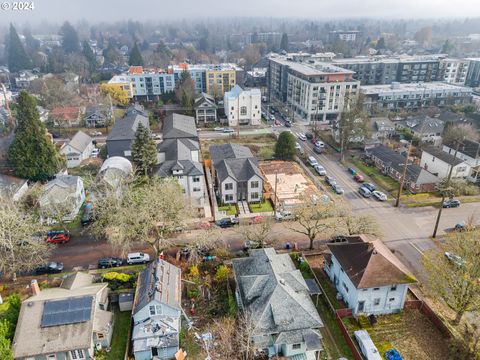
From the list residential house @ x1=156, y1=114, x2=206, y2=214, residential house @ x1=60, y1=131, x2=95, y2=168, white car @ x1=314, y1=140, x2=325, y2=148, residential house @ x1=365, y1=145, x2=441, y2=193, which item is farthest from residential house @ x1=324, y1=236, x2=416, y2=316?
residential house @ x1=60, y1=131, x2=95, y2=168

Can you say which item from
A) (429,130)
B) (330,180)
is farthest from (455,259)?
(429,130)

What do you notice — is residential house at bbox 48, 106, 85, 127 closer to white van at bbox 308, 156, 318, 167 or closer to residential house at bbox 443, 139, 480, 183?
white van at bbox 308, 156, 318, 167

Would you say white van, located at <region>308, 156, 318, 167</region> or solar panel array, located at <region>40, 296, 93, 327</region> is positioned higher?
solar panel array, located at <region>40, 296, 93, 327</region>

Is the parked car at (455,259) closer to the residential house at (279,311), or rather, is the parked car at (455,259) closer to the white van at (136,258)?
the residential house at (279,311)

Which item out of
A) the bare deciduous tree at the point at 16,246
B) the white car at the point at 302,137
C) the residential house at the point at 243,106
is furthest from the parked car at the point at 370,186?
the bare deciduous tree at the point at 16,246

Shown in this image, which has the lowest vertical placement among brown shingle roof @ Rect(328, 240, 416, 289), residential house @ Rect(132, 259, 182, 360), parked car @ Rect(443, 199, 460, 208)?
parked car @ Rect(443, 199, 460, 208)

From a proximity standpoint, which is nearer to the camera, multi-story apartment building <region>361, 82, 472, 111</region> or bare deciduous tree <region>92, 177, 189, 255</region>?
bare deciduous tree <region>92, 177, 189, 255</region>
